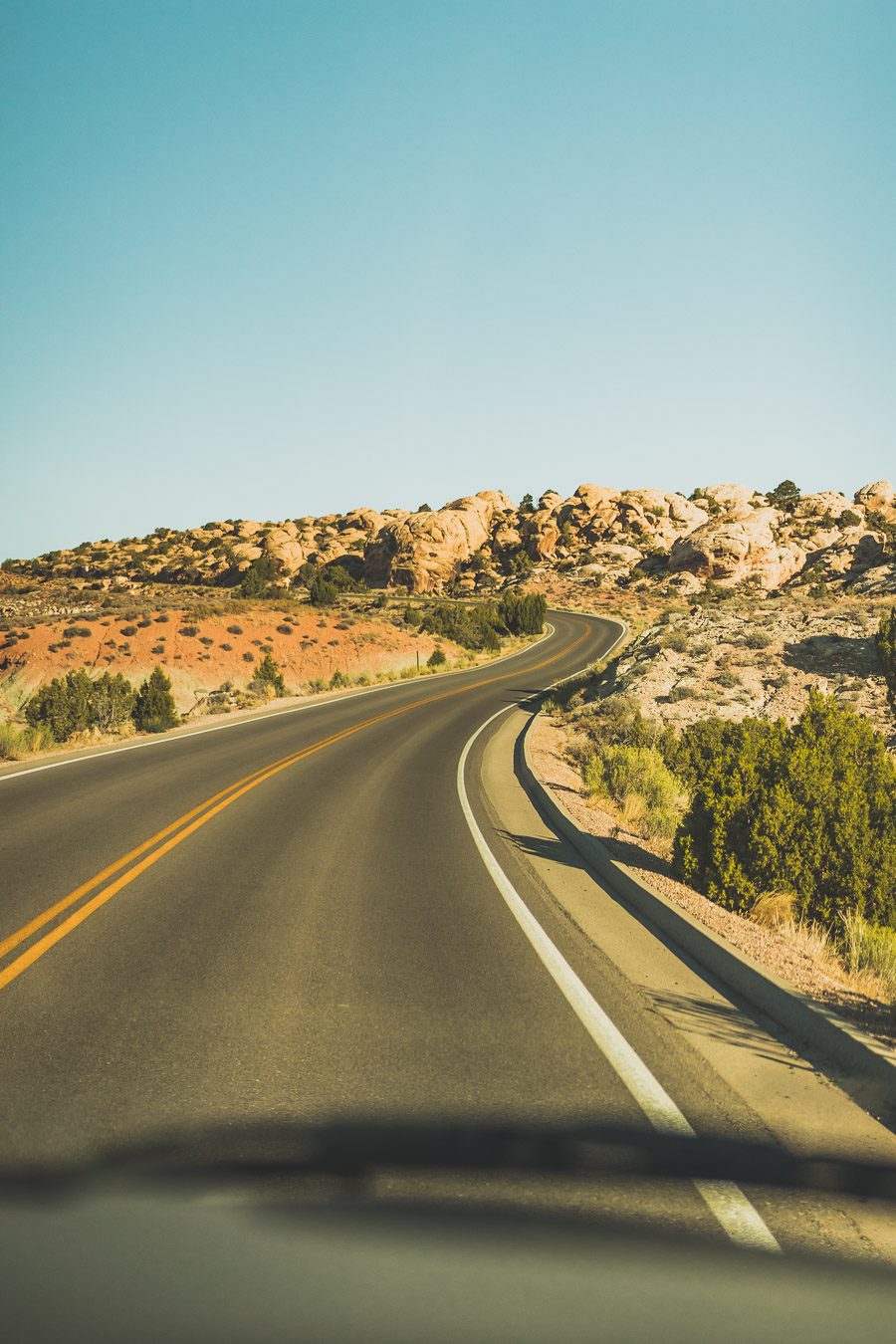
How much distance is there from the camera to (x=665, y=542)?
107 m

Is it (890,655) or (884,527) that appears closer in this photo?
(890,655)

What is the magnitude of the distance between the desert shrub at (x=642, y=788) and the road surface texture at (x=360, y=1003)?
1765mm

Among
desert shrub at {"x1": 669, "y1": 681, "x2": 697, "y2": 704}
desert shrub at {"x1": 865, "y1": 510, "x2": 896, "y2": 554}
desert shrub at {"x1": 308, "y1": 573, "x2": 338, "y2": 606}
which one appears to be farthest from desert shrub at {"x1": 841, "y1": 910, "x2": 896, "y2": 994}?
desert shrub at {"x1": 865, "y1": 510, "x2": 896, "y2": 554}

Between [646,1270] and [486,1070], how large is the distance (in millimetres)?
1446

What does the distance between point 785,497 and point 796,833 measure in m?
127

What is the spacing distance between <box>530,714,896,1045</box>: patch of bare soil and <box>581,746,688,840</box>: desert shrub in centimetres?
72

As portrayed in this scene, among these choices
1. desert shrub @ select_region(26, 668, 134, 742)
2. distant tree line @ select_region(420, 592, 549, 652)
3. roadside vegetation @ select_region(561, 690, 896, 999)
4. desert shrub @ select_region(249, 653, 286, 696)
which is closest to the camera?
roadside vegetation @ select_region(561, 690, 896, 999)

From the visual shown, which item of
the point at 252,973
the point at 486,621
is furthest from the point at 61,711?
the point at 486,621

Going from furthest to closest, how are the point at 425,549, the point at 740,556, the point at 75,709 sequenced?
the point at 425,549, the point at 740,556, the point at 75,709

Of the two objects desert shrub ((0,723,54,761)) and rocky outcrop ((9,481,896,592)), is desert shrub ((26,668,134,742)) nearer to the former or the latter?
desert shrub ((0,723,54,761))

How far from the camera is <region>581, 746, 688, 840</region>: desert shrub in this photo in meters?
10.5

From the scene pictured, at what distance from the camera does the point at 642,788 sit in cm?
1272

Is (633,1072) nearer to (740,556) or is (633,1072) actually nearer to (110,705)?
(110,705)

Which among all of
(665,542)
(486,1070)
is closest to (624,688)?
(486,1070)
